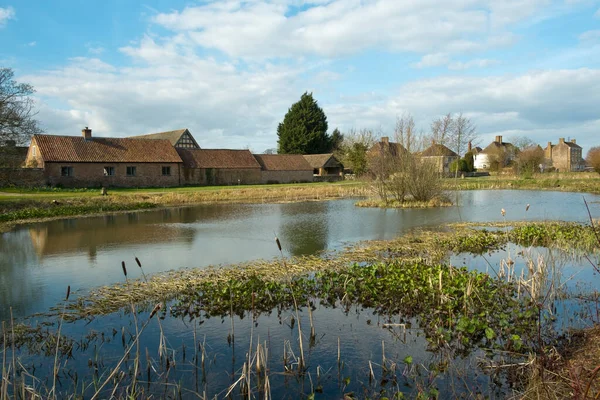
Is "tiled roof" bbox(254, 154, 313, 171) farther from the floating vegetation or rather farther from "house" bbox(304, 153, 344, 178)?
the floating vegetation

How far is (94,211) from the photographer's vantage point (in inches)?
1040

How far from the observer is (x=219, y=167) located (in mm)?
49188

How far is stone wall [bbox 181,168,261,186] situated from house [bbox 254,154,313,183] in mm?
1888

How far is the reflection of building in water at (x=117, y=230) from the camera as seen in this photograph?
1584 cm

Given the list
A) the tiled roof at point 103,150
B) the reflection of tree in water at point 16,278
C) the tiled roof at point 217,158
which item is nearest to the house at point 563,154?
the tiled roof at point 217,158

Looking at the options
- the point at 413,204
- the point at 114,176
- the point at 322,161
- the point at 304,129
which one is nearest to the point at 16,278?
the point at 413,204

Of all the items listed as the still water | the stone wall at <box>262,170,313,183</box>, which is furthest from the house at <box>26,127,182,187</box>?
A: the still water

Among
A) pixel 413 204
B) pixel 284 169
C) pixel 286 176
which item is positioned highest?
pixel 284 169

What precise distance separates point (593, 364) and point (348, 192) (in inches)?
1285

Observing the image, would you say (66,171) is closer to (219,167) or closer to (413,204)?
(219,167)

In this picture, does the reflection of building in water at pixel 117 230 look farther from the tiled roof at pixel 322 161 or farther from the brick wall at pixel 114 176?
the tiled roof at pixel 322 161

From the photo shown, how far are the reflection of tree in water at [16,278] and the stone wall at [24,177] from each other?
1904 cm

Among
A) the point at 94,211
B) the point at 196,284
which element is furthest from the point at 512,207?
the point at 94,211

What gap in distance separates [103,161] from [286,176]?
72.3 feet
